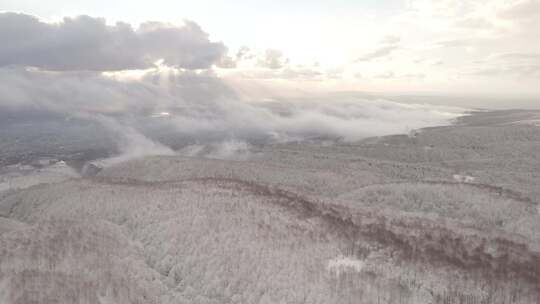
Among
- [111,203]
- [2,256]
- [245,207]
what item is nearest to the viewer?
[2,256]

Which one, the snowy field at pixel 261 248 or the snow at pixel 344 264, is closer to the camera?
the snowy field at pixel 261 248

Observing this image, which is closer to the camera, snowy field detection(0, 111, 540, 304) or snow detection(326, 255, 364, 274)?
snowy field detection(0, 111, 540, 304)

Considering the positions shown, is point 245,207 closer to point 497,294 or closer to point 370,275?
point 370,275

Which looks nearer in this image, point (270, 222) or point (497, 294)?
point (497, 294)

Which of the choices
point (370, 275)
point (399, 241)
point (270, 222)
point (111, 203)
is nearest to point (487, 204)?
point (399, 241)

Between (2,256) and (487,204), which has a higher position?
(2,256)

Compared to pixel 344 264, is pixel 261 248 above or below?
above

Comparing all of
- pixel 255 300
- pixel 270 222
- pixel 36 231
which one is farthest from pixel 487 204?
pixel 36 231

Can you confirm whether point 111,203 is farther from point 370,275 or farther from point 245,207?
point 370,275

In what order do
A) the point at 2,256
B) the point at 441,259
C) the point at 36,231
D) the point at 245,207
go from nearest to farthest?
the point at 2,256
the point at 441,259
the point at 36,231
the point at 245,207

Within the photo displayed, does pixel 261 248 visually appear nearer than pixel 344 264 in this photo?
No
